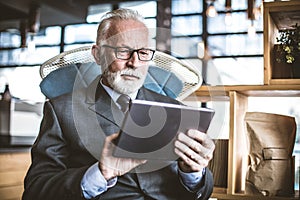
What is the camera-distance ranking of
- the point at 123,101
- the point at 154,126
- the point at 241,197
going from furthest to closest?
the point at 241,197 → the point at 123,101 → the point at 154,126

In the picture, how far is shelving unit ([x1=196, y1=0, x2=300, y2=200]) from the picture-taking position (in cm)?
175

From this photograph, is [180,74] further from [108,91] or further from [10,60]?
[10,60]

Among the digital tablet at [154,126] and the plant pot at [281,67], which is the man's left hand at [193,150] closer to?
the digital tablet at [154,126]

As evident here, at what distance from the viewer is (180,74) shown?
1.70m

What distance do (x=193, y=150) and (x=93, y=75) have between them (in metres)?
0.42

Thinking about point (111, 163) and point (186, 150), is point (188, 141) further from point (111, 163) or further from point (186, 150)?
point (111, 163)

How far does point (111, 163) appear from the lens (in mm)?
1533

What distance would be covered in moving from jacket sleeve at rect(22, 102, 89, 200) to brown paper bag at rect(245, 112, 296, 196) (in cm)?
62

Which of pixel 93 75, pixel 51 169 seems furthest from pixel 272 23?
pixel 51 169

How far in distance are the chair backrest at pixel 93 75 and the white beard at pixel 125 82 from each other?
3cm

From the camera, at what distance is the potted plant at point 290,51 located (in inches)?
70.4

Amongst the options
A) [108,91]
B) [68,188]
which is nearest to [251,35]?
[108,91]

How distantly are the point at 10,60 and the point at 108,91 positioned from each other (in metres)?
0.59

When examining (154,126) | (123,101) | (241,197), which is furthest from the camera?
(241,197)
